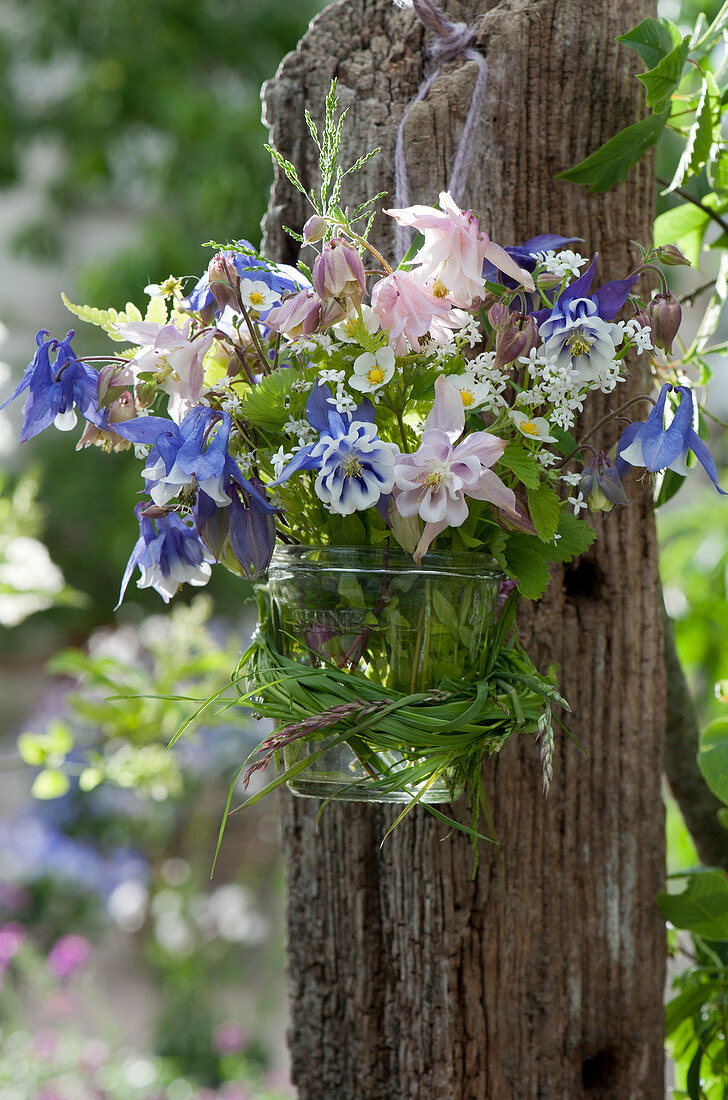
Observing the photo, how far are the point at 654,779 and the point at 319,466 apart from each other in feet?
1.72

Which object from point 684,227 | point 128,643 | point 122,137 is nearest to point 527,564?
point 684,227

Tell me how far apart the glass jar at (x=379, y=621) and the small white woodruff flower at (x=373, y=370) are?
0.32ft

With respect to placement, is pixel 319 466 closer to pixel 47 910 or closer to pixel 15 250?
pixel 47 910

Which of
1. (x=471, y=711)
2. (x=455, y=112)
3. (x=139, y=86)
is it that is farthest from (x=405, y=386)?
(x=139, y=86)

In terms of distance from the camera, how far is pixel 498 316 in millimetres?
508

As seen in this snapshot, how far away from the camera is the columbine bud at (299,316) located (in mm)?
497

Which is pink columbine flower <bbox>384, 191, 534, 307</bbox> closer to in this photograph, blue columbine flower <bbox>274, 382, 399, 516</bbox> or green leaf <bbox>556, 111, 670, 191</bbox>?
blue columbine flower <bbox>274, 382, 399, 516</bbox>

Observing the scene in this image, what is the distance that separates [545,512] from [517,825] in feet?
1.18

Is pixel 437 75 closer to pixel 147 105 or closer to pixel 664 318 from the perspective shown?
pixel 664 318

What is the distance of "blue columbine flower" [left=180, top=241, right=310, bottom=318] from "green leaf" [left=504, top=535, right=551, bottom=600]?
0.68ft

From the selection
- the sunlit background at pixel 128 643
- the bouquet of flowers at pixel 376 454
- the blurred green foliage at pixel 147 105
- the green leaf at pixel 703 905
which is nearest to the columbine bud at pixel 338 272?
the bouquet of flowers at pixel 376 454

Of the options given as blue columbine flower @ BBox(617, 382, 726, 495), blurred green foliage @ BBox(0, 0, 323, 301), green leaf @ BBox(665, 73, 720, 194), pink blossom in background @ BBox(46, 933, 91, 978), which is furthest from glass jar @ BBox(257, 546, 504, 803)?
blurred green foliage @ BBox(0, 0, 323, 301)

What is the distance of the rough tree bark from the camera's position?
0.74m

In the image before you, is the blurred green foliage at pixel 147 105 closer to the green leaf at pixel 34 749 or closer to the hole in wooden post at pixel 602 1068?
the green leaf at pixel 34 749
